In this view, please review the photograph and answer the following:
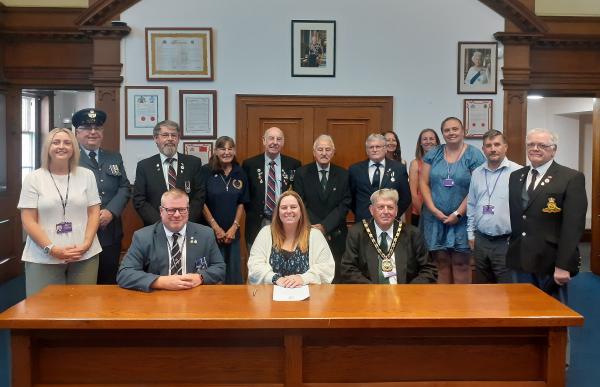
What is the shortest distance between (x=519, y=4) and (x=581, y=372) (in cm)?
331

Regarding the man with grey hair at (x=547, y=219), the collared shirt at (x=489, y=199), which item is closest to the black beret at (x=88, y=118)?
the collared shirt at (x=489, y=199)

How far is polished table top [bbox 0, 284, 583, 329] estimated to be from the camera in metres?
2.01

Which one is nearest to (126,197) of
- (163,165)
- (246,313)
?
(163,165)

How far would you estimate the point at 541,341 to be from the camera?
2113 mm

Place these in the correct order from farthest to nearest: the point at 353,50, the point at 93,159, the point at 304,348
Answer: the point at 353,50 → the point at 93,159 → the point at 304,348

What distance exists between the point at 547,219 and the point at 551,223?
0.03m

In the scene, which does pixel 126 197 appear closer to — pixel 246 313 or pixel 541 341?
pixel 246 313

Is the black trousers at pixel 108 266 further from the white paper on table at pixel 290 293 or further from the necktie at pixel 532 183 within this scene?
the necktie at pixel 532 183

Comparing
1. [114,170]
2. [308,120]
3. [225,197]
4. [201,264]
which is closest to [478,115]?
[308,120]

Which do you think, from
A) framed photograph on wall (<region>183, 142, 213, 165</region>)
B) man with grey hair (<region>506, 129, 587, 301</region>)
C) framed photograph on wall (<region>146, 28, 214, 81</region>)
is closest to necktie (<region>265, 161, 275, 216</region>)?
framed photograph on wall (<region>183, 142, 213, 165</region>)

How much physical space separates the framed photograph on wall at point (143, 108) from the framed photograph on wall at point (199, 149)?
342 millimetres

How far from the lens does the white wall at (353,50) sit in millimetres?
5133

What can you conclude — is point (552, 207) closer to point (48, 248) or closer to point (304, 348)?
point (304, 348)

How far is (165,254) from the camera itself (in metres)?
2.73
